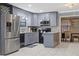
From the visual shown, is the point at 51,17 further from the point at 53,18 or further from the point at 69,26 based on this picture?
the point at 69,26

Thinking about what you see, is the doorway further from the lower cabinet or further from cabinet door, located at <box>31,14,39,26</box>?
the lower cabinet

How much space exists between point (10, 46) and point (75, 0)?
336 centimetres

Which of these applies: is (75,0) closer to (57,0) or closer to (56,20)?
(57,0)

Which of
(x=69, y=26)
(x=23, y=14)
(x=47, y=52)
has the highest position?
(x=23, y=14)

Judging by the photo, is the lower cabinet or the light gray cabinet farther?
the lower cabinet

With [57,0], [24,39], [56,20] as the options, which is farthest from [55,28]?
[57,0]

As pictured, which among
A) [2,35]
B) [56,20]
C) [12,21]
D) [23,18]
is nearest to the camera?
[2,35]

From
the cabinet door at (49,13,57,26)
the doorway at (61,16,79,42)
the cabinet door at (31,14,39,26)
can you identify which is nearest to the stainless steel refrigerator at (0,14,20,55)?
the cabinet door at (49,13,57,26)

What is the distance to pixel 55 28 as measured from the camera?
30.8 ft

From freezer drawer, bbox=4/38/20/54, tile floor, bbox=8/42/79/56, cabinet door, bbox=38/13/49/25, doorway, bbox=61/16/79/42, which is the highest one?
cabinet door, bbox=38/13/49/25

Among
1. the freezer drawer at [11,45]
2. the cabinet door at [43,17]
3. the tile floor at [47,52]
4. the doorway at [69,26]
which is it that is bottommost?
the tile floor at [47,52]

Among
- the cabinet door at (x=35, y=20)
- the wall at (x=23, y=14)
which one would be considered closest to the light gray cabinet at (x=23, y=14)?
the wall at (x=23, y=14)

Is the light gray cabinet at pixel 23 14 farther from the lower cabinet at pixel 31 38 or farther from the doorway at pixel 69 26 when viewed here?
the doorway at pixel 69 26

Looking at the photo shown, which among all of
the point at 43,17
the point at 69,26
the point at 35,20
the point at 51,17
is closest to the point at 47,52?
the point at 51,17
